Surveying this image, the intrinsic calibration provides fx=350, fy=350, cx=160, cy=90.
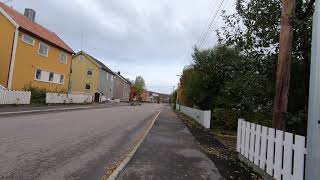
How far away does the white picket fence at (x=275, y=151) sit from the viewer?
6.28 metres

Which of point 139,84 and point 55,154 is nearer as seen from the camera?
point 55,154

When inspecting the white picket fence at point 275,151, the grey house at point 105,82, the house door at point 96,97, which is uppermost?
the grey house at point 105,82

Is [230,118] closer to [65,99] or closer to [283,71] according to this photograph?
[283,71]

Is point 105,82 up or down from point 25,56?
up

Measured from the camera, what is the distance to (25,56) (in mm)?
33719

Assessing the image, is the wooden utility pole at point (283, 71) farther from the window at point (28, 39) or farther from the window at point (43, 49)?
the window at point (43, 49)

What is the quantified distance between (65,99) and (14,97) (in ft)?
37.5

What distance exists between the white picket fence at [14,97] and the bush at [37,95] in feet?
5.57

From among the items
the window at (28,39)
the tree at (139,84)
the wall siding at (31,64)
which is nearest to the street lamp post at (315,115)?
the wall siding at (31,64)

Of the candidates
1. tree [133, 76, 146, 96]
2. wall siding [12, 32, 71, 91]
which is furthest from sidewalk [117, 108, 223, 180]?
tree [133, 76, 146, 96]

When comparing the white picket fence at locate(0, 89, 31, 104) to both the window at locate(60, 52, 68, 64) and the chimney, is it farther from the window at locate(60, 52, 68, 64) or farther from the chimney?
the chimney

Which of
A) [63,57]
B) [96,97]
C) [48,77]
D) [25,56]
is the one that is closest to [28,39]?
[25,56]

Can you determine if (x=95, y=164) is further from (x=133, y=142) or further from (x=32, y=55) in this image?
(x=32, y=55)

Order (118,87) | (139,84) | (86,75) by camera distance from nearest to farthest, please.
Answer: (86,75) → (118,87) → (139,84)
